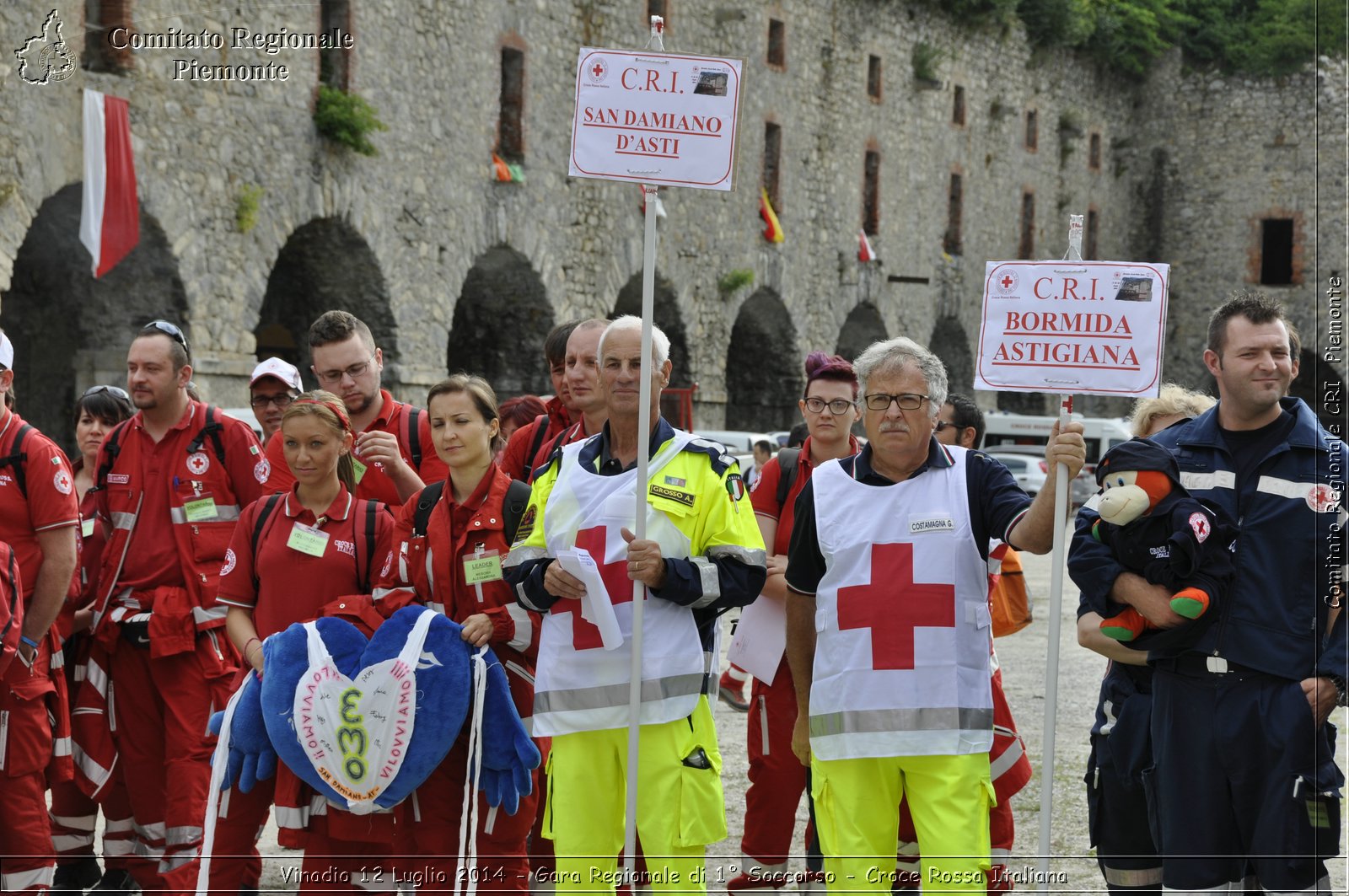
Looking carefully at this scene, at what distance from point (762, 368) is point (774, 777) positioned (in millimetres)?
22087

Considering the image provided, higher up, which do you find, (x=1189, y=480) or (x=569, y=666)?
(x=1189, y=480)

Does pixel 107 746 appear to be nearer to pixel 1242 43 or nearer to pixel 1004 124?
pixel 1004 124

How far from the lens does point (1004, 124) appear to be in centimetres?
3189

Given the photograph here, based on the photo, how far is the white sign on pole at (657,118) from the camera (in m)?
4.45

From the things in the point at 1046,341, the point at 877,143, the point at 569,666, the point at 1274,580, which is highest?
the point at 877,143

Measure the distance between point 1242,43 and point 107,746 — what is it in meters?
37.1

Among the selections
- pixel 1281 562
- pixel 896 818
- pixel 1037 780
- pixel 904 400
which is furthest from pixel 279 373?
pixel 1037 780

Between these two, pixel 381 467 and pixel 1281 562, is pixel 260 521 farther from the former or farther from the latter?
pixel 1281 562

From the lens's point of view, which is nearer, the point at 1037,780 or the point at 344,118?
the point at 1037,780

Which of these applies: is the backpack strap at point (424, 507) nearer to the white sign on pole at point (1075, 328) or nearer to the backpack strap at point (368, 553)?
the backpack strap at point (368, 553)

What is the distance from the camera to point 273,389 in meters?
5.90

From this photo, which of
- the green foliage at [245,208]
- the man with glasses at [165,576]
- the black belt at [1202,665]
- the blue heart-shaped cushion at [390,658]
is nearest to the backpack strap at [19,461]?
the man with glasses at [165,576]

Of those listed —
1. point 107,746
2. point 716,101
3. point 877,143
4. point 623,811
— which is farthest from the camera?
point 877,143

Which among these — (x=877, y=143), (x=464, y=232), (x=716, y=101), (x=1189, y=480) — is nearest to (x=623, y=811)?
(x=1189, y=480)
